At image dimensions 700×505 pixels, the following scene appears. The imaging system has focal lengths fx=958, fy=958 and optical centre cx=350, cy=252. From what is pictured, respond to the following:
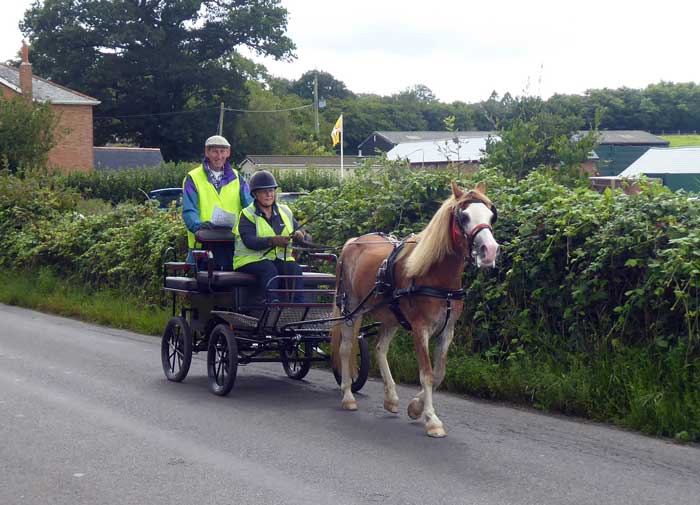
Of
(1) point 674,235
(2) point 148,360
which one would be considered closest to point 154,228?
(2) point 148,360

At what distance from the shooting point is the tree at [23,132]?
31.3 metres

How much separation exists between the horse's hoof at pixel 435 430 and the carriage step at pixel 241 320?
228 cm

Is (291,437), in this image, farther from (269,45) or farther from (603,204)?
(269,45)

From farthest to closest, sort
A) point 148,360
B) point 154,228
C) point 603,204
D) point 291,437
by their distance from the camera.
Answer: point 154,228, point 148,360, point 603,204, point 291,437

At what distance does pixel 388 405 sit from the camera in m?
8.17

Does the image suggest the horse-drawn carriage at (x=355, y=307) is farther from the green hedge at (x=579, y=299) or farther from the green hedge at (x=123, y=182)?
the green hedge at (x=123, y=182)

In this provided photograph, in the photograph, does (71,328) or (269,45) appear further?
(269,45)

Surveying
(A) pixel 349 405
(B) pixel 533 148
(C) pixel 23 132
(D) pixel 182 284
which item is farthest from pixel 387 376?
(C) pixel 23 132

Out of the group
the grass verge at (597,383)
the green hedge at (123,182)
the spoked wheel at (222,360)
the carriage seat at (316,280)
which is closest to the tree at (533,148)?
the grass verge at (597,383)

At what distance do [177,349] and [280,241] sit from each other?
1.94 m

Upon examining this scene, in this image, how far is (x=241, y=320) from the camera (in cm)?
902

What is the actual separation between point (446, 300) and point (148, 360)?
5052 millimetres

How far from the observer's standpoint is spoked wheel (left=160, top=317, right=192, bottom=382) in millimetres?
9836

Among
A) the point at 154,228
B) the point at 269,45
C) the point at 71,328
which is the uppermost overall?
the point at 269,45
